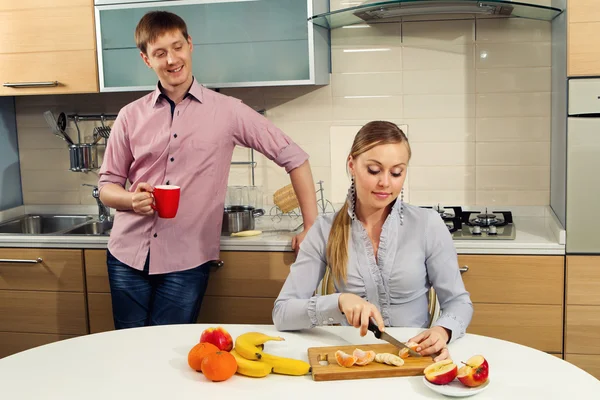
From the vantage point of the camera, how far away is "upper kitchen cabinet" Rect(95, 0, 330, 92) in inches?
130

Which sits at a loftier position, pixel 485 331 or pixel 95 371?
pixel 95 371

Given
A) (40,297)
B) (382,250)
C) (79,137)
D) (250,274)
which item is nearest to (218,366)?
(382,250)

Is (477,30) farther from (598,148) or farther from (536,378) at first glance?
(536,378)

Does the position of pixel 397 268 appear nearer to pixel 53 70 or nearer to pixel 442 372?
pixel 442 372

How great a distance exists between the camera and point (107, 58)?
3.47 metres

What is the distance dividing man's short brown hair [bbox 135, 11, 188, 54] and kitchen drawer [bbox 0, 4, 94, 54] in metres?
0.88

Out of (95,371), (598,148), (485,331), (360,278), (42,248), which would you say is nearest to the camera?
(95,371)

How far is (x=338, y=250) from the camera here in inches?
84.3

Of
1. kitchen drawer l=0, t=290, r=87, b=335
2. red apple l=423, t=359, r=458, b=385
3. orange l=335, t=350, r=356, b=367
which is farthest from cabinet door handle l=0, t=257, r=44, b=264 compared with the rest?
red apple l=423, t=359, r=458, b=385

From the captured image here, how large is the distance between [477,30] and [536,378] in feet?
7.13

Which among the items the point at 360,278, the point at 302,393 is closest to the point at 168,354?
A: the point at 302,393

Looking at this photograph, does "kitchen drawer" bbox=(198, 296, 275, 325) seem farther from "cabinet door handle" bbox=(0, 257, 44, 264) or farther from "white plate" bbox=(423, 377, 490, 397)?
"white plate" bbox=(423, 377, 490, 397)

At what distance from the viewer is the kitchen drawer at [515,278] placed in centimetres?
302

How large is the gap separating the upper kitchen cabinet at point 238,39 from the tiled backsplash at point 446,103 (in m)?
0.25
